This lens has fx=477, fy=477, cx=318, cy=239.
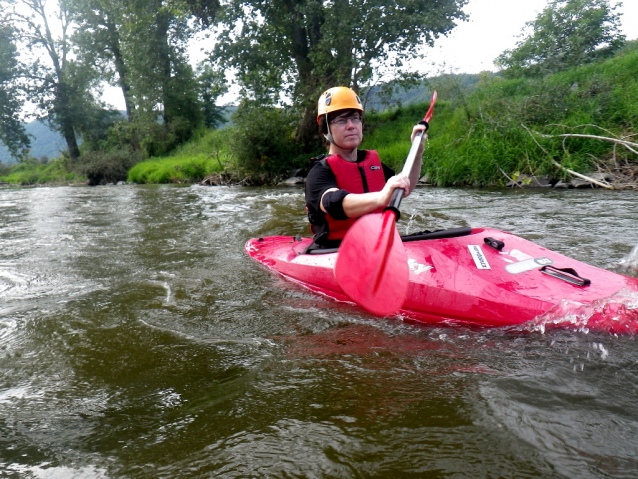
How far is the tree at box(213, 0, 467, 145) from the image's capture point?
10.7m

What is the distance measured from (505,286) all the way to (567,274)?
0.96 ft

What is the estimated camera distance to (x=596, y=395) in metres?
1.49

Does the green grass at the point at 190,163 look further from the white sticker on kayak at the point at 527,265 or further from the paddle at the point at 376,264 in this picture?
the white sticker on kayak at the point at 527,265

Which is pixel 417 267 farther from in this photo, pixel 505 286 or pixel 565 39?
pixel 565 39

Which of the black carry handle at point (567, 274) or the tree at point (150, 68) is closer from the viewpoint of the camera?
the black carry handle at point (567, 274)

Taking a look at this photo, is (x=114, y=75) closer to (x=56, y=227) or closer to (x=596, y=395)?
(x=56, y=227)

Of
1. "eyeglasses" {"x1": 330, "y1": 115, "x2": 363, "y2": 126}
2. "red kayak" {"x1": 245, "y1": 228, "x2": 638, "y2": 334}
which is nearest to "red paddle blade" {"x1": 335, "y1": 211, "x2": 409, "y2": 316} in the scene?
"red kayak" {"x1": 245, "y1": 228, "x2": 638, "y2": 334}

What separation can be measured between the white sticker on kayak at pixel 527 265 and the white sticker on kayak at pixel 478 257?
102 mm

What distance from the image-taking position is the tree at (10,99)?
70.9 feet

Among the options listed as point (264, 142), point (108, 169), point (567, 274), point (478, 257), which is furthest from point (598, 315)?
point (108, 169)

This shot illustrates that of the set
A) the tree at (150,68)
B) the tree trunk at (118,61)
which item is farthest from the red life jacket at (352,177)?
the tree trunk at (118,61)

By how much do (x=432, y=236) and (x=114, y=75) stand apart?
25.3 m

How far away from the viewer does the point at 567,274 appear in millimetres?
2205

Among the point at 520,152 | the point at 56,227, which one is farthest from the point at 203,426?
the point at 520,152
